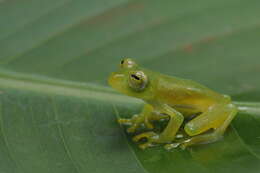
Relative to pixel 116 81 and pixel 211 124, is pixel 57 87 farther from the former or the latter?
pixel 211 124

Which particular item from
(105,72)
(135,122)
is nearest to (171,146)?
(135,122)

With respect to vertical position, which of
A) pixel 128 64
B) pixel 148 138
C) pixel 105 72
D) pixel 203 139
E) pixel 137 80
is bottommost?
pixel 203 139

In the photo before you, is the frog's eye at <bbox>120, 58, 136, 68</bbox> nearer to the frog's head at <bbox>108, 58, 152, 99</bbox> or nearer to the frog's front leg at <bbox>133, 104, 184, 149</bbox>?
the frog's head at <bbox>108, 58, 152, 99</bbox>

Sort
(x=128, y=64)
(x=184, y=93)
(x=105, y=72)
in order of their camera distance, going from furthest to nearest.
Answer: (x=105, y=72) → (x=184, y=93) → (x=128, y=64)

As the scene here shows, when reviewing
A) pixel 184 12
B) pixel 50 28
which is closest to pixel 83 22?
pixel 50 28

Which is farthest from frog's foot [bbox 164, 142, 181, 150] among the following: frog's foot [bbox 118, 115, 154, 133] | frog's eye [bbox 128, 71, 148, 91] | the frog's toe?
frog's eye [bbox 128, 71, 148, 91]
